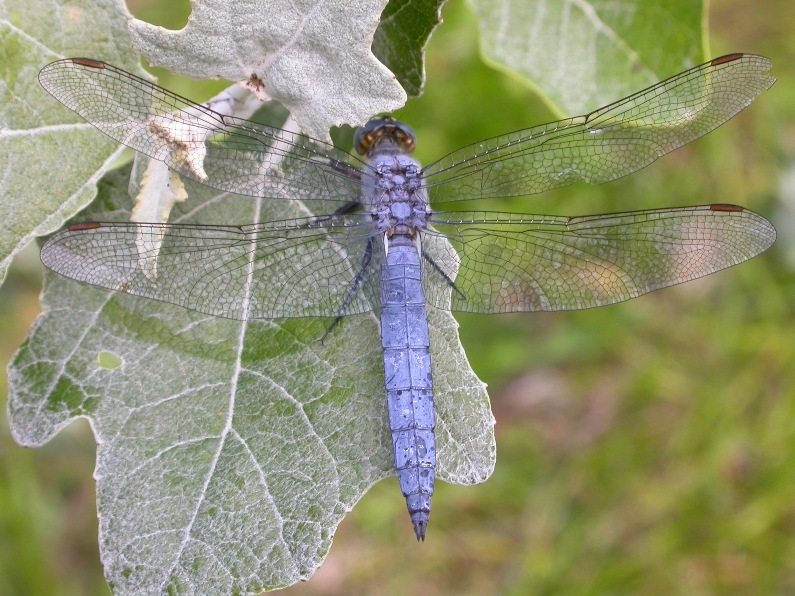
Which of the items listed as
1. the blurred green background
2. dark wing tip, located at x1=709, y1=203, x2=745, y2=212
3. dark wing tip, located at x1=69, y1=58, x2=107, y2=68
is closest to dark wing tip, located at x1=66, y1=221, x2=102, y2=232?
dark wing tip, located at x1=69, y1=58, x2=107, y2=68

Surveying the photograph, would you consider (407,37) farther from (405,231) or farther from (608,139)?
(608,139)

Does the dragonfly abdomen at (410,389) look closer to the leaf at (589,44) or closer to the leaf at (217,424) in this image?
the leaf at (217,424)

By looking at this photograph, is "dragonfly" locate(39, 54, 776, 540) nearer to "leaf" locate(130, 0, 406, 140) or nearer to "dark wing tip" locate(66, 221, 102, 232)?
"dark wing tip" locate(66, 221, 102, 232)

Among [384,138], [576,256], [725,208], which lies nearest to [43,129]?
[384,138]

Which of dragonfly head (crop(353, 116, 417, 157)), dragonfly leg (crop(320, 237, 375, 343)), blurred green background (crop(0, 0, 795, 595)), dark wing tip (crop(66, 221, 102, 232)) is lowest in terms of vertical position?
blurred green background (crop(0, 0, 795, 595))

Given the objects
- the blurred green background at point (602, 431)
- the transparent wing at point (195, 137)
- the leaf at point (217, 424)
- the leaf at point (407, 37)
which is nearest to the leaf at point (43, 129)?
the transparent wing at point (195, 137)

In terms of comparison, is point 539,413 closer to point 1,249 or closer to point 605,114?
point 605,114
